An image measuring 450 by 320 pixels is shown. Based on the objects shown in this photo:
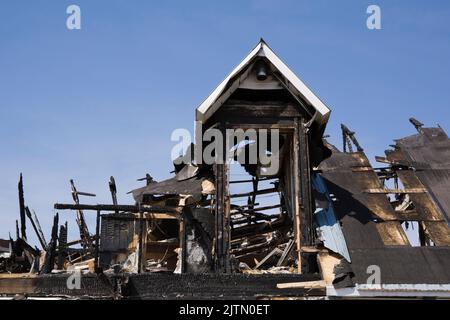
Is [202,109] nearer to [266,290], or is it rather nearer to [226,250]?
[226,250]

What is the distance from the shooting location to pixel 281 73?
37.5 ft

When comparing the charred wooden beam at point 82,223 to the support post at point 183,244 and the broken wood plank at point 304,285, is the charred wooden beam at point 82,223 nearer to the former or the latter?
the support post at point 183,244

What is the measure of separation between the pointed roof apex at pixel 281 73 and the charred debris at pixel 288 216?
0.8 inches

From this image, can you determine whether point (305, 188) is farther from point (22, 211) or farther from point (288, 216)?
point (22, 211)

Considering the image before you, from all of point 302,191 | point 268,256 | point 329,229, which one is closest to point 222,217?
point 302,191

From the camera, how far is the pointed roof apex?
36.5 ft

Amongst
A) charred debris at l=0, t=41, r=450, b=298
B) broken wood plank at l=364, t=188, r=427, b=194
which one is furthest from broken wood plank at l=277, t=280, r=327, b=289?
broken wood plank at l=364, t=188, r=427, b=194

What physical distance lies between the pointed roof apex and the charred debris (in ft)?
0.07

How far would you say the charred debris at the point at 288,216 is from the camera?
1014 centimetres

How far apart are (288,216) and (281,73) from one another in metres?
4.23

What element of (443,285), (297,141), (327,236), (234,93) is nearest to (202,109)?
(234,93)
